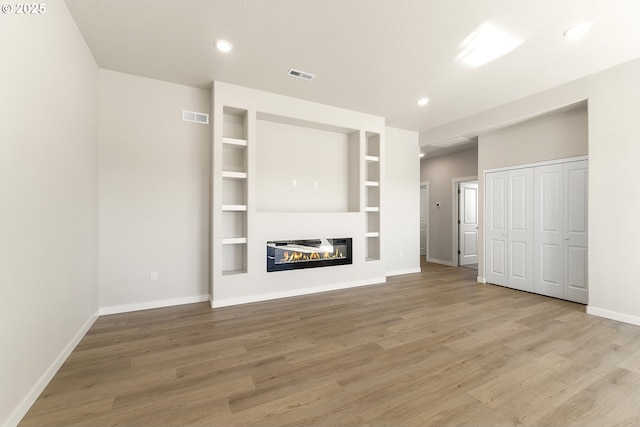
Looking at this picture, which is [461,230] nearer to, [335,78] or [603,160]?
[603,160]

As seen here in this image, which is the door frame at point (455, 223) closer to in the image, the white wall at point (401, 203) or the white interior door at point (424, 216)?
the white interior door at point (424, 216)

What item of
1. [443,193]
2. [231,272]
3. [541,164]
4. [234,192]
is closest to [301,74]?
[234,192]

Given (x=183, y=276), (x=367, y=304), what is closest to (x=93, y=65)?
(x=183, y=276)

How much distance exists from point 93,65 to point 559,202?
21.4ft

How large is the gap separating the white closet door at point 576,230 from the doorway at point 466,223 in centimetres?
277

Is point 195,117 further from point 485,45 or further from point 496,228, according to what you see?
point 496,228

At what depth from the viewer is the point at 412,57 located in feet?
10.4

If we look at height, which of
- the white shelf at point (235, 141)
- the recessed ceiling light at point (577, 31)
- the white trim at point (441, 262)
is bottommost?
the white trim at point (441, 262)

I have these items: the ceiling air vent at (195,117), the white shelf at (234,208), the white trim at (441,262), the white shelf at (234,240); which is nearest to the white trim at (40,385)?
the white shelf at (234,240)

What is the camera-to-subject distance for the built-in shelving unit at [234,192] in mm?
4055

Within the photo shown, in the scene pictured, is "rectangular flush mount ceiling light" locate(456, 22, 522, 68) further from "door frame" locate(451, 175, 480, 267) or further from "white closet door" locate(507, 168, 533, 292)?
"door frame" locate(451, 175, 480, 267)

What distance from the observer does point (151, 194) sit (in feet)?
12.0

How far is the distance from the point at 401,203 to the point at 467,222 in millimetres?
2284

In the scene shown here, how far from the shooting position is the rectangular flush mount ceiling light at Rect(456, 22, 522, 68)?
2.73 meters
